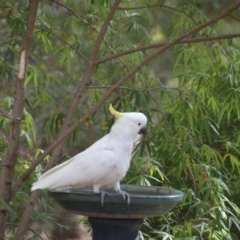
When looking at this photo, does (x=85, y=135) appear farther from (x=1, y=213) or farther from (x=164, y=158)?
(x=1, y=213)

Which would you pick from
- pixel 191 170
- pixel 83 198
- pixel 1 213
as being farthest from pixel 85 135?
pixel 83 198

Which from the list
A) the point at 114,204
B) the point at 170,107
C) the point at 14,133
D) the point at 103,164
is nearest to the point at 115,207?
the point at 114,204

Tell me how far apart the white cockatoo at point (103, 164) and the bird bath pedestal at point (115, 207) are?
0.05 m

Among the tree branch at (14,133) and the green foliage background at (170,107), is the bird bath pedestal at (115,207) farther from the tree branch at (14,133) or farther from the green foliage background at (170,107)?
the green foliage background at (170,107)

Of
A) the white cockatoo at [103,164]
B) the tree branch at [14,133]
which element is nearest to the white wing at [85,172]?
the white cockatoo at [103,164]

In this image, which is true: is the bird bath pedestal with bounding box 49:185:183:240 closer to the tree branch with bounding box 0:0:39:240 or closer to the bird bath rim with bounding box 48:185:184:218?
the bird bath rim with bounding box 48:185:184:218

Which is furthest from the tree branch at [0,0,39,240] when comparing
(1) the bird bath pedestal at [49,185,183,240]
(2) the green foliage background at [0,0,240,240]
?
(1) the bird bath pedestal at [49,185,183,240]

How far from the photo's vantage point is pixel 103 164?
1799mm

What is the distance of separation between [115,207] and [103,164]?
15 cm

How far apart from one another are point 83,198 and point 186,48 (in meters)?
1.00

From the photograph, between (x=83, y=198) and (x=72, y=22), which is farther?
(x=72, y=22)

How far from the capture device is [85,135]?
172 inches

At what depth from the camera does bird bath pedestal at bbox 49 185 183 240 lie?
167cm

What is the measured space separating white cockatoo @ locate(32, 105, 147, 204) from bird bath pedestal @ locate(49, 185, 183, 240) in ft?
0.17
